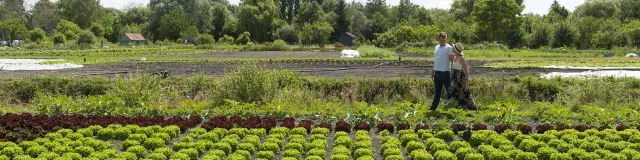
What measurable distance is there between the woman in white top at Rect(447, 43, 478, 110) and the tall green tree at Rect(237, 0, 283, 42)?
78117 mm

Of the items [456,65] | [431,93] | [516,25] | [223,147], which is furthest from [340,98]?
[516,25]

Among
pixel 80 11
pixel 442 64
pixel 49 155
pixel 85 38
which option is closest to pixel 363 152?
pixel 49 155

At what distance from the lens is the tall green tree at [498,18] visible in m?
78.1

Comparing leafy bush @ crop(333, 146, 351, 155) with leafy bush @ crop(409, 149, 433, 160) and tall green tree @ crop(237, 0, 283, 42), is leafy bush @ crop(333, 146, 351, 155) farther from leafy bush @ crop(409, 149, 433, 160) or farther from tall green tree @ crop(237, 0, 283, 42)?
tall green tree @ crop(237, 0, 283, 42)

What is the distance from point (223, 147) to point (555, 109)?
6910 millimetres

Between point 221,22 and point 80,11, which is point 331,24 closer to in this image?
point 221,22

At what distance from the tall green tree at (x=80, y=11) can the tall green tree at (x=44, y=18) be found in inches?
87.5

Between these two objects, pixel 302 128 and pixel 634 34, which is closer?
pixel 302 128

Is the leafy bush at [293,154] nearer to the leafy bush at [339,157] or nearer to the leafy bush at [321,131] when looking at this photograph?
the leafy bush at [339,157]

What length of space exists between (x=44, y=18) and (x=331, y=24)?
51376 millimetres

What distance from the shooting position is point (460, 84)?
550 inches

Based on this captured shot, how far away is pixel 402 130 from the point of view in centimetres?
1102

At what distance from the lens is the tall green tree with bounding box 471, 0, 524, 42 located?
7812 centimetres

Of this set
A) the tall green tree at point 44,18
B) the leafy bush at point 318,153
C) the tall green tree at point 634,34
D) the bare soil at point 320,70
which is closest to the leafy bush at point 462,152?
the leafy bush at point 318,153
